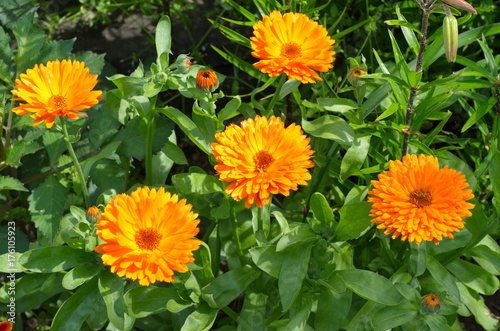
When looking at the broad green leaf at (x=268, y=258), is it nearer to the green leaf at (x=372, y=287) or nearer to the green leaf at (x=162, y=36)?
the green leaf at (x=372, y=287)

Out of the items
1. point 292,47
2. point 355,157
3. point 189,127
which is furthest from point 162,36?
point 355,157

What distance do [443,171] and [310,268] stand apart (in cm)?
43

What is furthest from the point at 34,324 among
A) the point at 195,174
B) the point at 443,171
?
the point at 443,171

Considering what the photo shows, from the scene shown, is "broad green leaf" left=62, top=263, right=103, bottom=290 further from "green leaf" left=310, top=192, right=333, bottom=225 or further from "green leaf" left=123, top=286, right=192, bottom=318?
"green leaf" left=310, top=192, right=333, bottom=225

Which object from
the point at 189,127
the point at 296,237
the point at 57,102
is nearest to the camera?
the point at 57,102

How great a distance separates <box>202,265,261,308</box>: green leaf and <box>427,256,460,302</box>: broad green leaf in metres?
0.47

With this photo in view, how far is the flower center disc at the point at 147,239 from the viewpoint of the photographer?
1.34 meters

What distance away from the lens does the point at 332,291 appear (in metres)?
1.60

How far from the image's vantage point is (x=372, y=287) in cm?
151

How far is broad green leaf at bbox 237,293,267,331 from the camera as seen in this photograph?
1.62 meters

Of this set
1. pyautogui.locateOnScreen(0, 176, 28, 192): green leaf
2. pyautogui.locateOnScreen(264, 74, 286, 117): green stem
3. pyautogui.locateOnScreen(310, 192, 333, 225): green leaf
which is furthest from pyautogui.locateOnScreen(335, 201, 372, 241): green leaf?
pyautogui.locateOnScreen(0, 176, 28, 192): green leaf

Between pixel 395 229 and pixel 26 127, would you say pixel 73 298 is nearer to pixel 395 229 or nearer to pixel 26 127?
pixel 26 127

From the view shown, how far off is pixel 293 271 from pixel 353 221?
0.21 meters

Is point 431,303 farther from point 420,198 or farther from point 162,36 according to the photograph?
point 162,36
